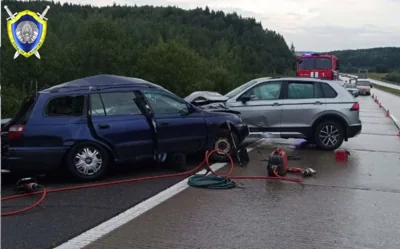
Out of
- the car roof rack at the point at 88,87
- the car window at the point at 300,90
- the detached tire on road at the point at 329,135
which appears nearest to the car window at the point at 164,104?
the car roof rack at the point at 88,87

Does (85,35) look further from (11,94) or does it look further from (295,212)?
(295,212)

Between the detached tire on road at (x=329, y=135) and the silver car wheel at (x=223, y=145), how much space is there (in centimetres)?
321

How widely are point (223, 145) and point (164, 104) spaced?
1.61m

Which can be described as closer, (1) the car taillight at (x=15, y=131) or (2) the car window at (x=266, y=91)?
(1) the car taillight at (x=15, y=131)

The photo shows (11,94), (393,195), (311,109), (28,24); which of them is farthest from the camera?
(28,24)

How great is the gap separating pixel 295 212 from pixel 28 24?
119 ft

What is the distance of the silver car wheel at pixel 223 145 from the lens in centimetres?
1026

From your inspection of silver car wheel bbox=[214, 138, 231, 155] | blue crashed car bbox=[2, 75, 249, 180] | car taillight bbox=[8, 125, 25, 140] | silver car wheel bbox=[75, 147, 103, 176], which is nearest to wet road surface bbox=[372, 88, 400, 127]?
silver car wheel bbox=[214, 138, 231, 155]

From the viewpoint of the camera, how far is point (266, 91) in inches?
507

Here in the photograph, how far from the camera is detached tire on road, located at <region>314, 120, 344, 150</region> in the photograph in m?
12.5

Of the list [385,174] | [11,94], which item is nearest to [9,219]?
[385,174]

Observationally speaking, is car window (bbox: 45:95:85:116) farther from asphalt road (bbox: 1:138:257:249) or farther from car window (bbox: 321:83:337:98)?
car window (bbox: 321:83:337:98)

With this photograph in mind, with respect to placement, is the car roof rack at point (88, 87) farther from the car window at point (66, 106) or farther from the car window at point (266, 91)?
the car window at point (266, 91)

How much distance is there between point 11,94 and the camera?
66.5 feet
